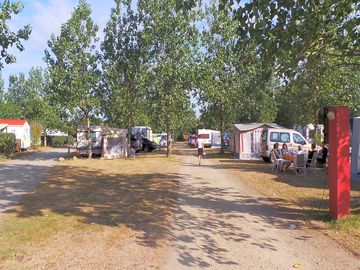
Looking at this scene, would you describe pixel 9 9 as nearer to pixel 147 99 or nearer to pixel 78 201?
pixel 78 201

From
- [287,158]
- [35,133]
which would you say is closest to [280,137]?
[287,158]

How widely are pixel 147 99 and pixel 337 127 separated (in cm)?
2328

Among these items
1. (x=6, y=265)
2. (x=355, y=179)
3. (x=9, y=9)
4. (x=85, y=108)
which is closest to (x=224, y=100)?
(x=85, y=108)

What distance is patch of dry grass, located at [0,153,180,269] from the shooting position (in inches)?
256

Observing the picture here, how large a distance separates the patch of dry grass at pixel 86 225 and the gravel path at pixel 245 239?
390 millimetres

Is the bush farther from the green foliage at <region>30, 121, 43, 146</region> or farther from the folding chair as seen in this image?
the folding chair

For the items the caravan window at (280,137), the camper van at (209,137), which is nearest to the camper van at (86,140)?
the caravan window at (280,137)

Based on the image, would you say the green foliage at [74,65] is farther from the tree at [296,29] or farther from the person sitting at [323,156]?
the tree at [296,29]

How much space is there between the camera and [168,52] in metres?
29.9

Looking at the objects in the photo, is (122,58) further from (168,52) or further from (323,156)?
(323,156)

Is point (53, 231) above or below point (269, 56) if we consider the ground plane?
below

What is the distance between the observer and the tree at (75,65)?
2947cm

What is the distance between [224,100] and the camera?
110 feet

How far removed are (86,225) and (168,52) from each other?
2244 centimetres
